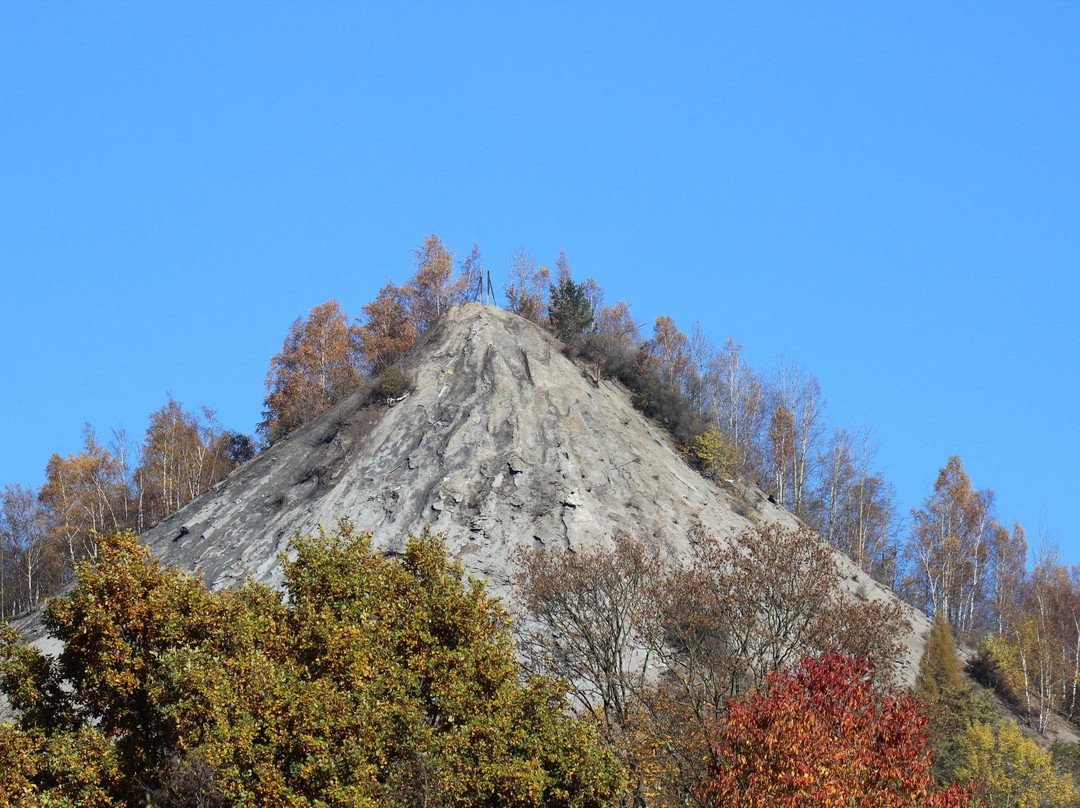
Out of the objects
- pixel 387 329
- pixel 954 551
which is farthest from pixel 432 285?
pixel 954 551

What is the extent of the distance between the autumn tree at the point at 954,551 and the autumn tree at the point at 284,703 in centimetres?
5531

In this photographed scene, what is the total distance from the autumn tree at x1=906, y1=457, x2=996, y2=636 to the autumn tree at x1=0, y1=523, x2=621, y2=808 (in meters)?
55.3

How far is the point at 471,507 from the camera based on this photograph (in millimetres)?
49031

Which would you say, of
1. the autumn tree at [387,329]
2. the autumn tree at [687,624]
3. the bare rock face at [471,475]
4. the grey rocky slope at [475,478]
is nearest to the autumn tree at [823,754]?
the autumn tree at [687,624]

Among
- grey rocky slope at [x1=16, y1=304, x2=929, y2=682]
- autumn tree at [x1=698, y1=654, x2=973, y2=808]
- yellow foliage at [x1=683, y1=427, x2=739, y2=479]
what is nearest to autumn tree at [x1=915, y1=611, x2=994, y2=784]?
grey rocky slope at [x1=16, y1=304, x2=929, y2=682]

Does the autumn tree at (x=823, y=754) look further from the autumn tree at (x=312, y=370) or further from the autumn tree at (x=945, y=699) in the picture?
the autumn tree at (x=312, y=370)

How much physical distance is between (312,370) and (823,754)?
187 feet

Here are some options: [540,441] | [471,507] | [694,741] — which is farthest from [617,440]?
[694,741]

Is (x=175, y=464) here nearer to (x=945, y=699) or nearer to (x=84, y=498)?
(x=84, y=498)

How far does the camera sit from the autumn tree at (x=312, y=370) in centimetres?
6688

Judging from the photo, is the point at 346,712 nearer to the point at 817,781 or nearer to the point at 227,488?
the point at 817,781

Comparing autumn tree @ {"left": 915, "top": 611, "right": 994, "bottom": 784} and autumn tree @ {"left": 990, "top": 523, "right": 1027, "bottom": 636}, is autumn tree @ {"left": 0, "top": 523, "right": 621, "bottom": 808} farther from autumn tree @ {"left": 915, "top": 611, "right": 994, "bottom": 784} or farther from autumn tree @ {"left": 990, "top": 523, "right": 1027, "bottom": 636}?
autumn tree @ {"left": 990, "top": 523, "right": 1027, "bottom": 636}

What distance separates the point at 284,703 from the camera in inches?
923

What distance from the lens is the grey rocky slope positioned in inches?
1903
